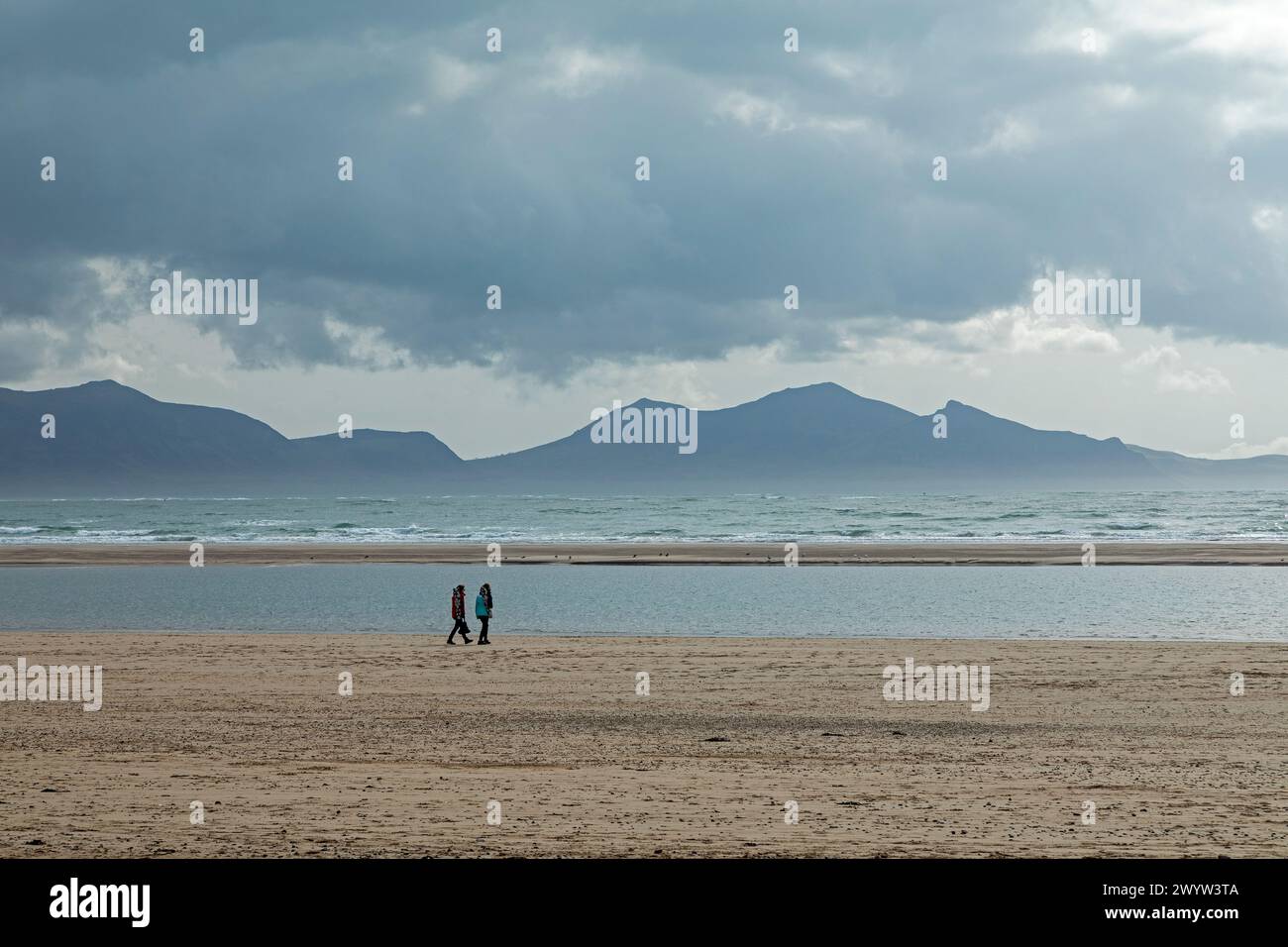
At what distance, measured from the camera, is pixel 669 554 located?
57281 millimetres

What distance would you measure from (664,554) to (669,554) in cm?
26

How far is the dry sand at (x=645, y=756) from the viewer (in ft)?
31.3

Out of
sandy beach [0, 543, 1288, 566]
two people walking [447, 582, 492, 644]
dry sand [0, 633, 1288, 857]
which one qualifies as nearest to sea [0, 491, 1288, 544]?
sandy beach [0, 543, 1288, 566]

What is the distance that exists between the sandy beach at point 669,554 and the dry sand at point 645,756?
3020 cm

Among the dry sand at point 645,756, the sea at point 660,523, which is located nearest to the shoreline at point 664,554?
the sea at point 660,523

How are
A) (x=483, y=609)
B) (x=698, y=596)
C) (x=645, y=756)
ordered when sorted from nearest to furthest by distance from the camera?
(x=645, y=756) → (x=483, y=609) → (x=698, y=596)

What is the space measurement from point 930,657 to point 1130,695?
15.2ft

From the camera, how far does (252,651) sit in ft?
74.6

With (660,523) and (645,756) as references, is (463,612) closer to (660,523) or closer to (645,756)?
(645,756)

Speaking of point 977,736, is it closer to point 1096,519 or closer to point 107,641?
point 107,641

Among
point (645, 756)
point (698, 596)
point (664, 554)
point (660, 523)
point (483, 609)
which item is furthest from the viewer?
→ point (660, 523)

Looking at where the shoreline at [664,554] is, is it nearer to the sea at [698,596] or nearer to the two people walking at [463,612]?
the sea at [698,596]

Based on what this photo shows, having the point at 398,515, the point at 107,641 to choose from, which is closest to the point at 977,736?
the point at 107,641

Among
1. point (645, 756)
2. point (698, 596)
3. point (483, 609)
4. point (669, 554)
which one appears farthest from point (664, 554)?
point (645, 756)
